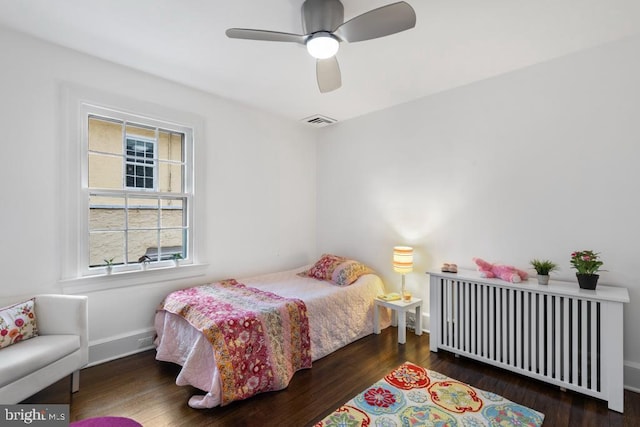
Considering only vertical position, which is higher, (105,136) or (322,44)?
(322,44)

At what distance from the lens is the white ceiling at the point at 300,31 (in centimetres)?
191

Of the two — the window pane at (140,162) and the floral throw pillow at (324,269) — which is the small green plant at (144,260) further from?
the floral throw pillow at (324,269)

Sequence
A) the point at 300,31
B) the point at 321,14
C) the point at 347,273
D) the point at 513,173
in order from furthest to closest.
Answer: the point at 347,273
the point at 513,173
the point at 300,31
the point at 321,14

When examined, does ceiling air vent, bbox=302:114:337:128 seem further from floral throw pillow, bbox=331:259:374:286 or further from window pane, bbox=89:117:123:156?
window pane, bbox=89:117:123:156

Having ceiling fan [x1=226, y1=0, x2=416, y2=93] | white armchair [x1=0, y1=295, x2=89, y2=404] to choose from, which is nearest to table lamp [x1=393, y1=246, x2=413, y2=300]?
ceiling fan [x1=226, y1=0, x2=416, y2=93]

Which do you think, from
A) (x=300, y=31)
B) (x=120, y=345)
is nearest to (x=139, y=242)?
(x=120, y=345)

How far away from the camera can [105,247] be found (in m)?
2.72

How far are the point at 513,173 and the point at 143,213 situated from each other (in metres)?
3.54

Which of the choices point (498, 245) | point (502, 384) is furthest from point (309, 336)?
point (498, 245)

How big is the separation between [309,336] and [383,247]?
1581 millimetres

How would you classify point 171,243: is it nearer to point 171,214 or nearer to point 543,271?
point 171,214

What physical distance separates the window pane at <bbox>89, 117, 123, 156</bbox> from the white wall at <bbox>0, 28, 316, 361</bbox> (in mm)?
277

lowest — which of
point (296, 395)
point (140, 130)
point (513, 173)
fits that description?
point (296, 395)

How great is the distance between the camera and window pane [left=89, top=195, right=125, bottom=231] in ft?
8.67
